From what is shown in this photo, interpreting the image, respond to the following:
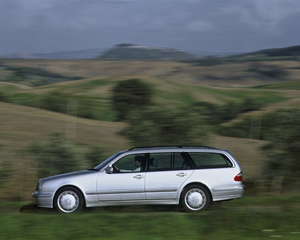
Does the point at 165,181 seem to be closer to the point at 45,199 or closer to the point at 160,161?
the point at 160,161

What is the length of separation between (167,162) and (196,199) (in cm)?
98

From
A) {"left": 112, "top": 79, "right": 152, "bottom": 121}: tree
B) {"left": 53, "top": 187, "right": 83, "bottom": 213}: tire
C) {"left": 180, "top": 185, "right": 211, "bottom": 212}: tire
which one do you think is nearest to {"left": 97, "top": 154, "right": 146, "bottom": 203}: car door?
{"left": 53, "top": 187, "right": 83, "bottom": 213}: tire

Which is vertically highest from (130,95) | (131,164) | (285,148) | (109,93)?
(109,93)

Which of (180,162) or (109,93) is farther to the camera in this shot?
(109,93)

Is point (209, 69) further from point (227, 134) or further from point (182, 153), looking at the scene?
point (182, 153)

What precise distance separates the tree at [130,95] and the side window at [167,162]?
133 feet

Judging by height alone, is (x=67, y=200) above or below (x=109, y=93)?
below

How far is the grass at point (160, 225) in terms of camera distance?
8.00 metres

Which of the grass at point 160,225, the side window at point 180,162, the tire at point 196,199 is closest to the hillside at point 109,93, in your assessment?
the side window at point 180,162

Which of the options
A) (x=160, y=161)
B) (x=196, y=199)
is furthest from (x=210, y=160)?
(x=160, y=161)

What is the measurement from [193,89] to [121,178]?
225 ft

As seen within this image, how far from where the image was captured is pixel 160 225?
A: 853 cm

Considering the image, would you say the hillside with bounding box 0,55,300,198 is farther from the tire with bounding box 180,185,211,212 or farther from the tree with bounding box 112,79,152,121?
the tire with bounding box 180,185,211,212

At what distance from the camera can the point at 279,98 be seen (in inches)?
3000
